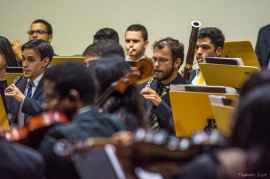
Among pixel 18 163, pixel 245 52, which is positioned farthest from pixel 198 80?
pixel 18 163

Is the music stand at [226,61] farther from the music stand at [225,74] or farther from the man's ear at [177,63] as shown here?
the man's ear at [177,63]

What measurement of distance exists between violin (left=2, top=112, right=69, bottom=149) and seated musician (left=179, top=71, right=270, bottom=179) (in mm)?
539

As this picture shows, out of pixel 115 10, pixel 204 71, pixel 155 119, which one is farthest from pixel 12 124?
pixel 115 10

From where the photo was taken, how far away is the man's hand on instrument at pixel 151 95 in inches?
147

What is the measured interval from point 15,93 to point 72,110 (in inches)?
77.1

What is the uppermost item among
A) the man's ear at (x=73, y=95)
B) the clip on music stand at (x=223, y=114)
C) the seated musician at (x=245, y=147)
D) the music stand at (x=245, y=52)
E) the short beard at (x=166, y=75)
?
the seated musician at (x=245, y=147)

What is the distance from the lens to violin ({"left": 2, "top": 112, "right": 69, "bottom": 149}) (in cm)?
199

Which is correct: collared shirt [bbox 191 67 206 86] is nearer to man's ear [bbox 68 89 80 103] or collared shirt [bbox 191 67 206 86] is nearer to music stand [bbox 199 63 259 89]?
music stand [bbox 199 63 259 89]

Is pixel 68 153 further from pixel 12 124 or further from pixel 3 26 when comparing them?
pixel 3 26

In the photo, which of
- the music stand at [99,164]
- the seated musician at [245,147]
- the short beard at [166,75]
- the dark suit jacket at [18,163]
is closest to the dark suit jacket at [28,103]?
the short beard at [166,75]

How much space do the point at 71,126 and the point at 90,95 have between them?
157mm

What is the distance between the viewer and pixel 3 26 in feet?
21.4

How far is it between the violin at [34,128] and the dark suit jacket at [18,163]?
15 centimetres

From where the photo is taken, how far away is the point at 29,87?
423 cm
